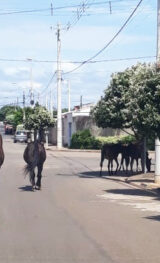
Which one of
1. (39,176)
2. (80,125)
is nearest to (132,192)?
(39,176)

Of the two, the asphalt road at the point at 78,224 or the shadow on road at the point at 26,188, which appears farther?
the shadow on road at the point at 26,188

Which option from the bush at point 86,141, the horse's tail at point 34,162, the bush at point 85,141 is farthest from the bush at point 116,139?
the horse's tail at point 34,162

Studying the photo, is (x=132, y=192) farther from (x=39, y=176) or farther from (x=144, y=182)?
(x=144, y=182)

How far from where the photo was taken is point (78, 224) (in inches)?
549

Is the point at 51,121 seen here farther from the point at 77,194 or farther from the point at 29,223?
the point at 29,223

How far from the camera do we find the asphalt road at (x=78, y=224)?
1068 cm

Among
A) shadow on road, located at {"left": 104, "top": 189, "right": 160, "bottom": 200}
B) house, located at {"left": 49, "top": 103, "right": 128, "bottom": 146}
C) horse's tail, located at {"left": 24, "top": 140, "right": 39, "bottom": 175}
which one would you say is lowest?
shadow on road, located at {"left": 104, "top": 189, "right": 160, "bottom": 200}

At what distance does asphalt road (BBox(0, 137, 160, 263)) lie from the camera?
10680 millimetres

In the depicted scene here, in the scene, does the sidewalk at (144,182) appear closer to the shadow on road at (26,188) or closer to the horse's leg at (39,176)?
the horse's leg at (39,176)

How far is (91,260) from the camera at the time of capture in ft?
33.6

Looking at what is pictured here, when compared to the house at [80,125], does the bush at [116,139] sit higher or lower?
lower

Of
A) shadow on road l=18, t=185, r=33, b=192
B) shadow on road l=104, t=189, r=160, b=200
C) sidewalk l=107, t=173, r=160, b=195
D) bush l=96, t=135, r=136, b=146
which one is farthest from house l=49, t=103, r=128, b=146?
shadow on road l=104, t=189, r=160, b=200

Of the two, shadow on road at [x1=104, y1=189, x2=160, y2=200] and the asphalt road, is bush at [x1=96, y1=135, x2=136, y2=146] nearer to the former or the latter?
the asphalt road

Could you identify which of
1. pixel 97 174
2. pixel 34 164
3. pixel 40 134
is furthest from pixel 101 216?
pixel 97 174
